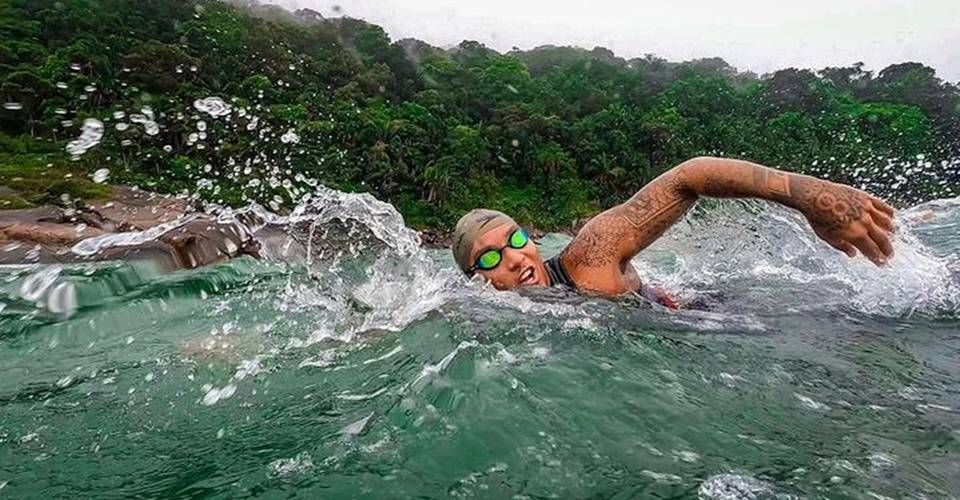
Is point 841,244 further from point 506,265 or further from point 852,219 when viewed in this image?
point 506,265

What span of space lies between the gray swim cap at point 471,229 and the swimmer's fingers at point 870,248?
2015mm

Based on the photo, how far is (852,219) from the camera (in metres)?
3.55

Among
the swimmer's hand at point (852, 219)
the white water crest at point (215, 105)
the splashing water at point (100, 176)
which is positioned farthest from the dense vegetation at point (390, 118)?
the swimmer's hand at point (852, 219)

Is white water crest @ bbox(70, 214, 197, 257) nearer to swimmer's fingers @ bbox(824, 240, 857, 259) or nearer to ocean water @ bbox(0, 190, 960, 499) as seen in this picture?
ocean water @ bbox(0, 190, 960, 499)

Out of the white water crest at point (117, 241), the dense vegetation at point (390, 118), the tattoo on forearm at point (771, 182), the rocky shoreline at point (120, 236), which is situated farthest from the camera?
the dense vegetation at point (390, 118)

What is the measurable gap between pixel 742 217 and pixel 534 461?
698 cm

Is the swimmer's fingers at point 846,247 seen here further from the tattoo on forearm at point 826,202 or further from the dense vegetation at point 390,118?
the dense vegetation at point 390,118

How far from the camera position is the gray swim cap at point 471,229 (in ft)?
14.9

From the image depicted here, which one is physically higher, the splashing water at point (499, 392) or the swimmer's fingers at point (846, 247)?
the swimmer's fingers at point (846, 247)

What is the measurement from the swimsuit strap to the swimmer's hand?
58.6 inches

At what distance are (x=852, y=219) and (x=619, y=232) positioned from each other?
134 cm

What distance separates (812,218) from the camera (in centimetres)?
370

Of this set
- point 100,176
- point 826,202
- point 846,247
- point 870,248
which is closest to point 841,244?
point 846,247

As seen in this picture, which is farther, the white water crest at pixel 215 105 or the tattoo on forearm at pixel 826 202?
the white water crest at pixel 215 105
